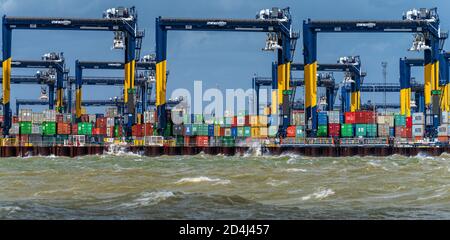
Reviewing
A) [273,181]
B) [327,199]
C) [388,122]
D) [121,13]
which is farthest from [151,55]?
[327,199]

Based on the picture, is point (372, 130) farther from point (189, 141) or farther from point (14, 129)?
point (14, 129)

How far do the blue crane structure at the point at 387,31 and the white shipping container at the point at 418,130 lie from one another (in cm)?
374

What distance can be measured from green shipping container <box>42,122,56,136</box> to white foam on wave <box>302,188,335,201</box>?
232 ft

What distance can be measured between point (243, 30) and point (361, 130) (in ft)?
64.6

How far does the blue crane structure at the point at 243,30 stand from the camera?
254ft

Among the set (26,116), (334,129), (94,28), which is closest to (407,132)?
(334,129)

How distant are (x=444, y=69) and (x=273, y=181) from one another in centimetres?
6423

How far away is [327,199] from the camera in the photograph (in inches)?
920

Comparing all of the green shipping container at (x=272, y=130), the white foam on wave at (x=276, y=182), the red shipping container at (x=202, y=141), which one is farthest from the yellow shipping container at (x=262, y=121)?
the white foam on wave at (x=276, y=182)

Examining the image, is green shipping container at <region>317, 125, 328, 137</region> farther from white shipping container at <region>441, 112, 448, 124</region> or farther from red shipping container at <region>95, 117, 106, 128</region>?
red shipping container at <region>95, 117, 106, 128</region>

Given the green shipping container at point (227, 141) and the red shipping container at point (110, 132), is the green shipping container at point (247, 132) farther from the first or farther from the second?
the red shipping container at point (110, 132)

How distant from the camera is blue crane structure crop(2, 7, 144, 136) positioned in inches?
3066

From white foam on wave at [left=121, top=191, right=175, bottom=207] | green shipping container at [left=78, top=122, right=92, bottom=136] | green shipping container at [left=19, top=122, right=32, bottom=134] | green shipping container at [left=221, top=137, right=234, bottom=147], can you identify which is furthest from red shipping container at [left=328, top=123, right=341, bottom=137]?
white foam on wave at [left=121, top=191, right=175, bottom=207]

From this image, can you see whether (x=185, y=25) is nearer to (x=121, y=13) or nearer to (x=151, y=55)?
(x=121, y=13)
